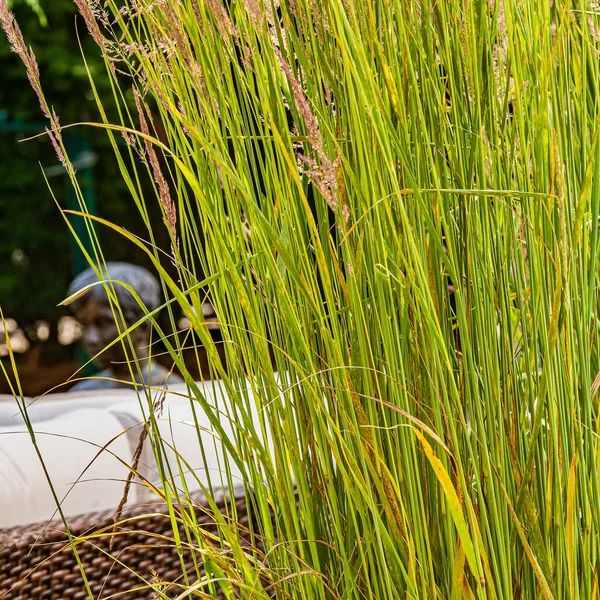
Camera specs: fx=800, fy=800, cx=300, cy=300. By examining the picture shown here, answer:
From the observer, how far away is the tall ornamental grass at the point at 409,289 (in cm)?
56

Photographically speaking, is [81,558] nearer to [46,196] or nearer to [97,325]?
[97,325]

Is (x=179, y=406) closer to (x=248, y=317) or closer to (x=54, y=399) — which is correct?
(x=54, y=399)

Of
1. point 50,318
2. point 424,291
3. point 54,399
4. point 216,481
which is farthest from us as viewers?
point 50,318

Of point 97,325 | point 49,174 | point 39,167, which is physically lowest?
point 97,325

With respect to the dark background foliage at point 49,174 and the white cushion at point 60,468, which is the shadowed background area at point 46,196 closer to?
the dark background foliage at point 49,174

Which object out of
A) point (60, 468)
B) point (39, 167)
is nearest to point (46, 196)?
point (39, 167)

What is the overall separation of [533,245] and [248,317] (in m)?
0.23

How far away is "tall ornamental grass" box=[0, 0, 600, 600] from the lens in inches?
22.0

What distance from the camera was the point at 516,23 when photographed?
0.63m

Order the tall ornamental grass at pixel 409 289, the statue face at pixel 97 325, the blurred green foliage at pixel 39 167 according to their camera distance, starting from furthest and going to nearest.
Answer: the blurred green foliage at pixel 39 167 < the statue face at pixel 97 325 < the tall ornamental grass at pixel 409 289

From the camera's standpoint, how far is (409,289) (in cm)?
54

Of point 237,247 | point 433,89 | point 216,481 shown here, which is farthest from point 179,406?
point 433,89

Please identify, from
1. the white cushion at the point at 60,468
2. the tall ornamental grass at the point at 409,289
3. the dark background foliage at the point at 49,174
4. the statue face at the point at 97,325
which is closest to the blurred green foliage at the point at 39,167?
the dark background foliage at the point at 49,174

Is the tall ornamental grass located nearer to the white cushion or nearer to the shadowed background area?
the white cushion
